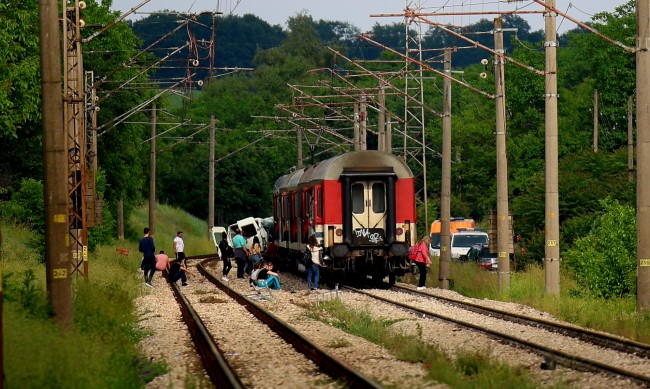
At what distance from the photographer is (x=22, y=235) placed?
173 ft

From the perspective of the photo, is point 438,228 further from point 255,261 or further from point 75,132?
point 75,132

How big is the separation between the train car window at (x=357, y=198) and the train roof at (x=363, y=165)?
1.60 feet

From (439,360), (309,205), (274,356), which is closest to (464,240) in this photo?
(309,205)

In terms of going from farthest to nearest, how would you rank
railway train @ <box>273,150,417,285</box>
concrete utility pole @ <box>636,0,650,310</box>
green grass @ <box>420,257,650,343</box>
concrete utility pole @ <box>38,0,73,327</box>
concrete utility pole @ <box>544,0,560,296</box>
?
railway train @ <box>273,150,417,285</box>
concrete utility pole @ <box>544,0,560,296</box>
concrete utility pole @ <box>636,0,650,310</box>
green grass @ <box>420,257,650,343</box>
concrete utility pole @ <box>38,0,73,327</box>

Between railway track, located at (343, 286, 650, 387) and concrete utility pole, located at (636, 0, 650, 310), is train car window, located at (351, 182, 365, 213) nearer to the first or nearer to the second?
railway track, located at (343, 286, 650, 387)

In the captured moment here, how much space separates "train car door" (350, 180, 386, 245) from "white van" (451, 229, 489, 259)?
750 inches

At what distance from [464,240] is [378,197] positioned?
20.1m

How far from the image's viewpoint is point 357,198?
1346 inches

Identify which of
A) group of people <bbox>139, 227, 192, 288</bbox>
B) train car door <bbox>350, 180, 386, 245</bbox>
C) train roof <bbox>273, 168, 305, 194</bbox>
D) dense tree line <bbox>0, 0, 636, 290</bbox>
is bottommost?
group of people <bbox>139, 227, 192, 288</bbox>

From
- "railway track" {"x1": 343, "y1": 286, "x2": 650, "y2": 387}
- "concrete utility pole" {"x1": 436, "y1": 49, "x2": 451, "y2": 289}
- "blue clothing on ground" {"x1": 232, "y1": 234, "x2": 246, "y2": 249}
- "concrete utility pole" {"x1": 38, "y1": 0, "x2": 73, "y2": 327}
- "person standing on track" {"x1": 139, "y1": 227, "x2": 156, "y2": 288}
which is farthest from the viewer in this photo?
"blue clothing on ground" {"x1": 232, "y1": 234, "x2": 246, "y2": 249}

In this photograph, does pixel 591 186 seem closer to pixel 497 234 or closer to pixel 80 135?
pixel 497 234

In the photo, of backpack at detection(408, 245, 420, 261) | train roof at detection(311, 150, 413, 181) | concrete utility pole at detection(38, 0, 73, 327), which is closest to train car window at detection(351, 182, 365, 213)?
train roof at detection(311, 150, 413, 181)

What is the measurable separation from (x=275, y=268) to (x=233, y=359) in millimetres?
30869

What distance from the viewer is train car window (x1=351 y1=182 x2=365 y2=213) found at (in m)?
34.1
